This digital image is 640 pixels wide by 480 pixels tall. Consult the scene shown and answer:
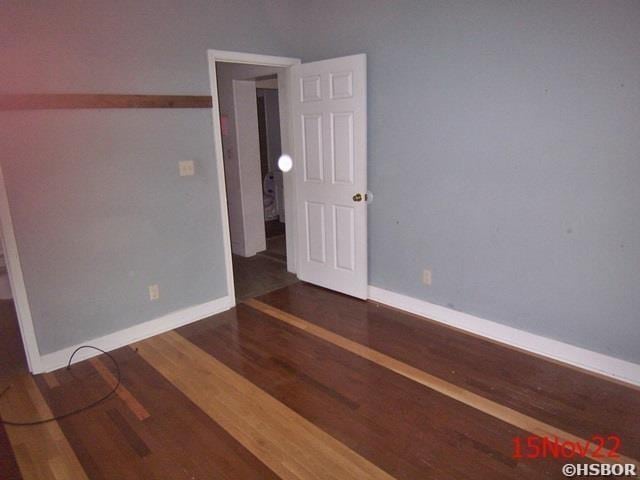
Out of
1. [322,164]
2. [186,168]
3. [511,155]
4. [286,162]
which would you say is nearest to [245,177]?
[286,162]

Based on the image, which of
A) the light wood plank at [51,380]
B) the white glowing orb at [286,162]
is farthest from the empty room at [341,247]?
the white glowing orb at [286,162]

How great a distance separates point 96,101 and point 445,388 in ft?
9.25

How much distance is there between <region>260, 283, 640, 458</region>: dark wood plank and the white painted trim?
178 centimetres

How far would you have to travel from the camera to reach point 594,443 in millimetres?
2080

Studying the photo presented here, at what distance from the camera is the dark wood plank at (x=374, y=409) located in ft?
6.49

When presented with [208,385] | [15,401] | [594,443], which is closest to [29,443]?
[15,401]

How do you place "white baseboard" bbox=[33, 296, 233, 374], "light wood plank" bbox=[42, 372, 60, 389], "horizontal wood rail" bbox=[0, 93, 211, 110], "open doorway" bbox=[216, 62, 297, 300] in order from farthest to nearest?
"open doorway" bbox=[216, 62, 297, 300]
"white baseboard" bbox=[33, 296, 233, 374]
"light wood plank" bbox=[42, 372, 60, 389]
"horizontal wood rail" bbox=[0, 93, 211, 110]

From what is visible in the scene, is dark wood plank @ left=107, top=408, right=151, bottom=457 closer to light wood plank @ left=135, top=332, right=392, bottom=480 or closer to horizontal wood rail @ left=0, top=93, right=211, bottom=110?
light wood plank @ left=135, top=332, right=392, bottom=480

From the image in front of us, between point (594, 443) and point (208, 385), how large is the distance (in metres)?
2.08

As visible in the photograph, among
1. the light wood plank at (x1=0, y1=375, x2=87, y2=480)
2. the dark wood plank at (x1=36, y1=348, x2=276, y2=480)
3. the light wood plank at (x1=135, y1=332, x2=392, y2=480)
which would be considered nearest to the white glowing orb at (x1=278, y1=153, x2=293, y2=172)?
the light wood plank at (x1=135, y1=332, x2=392, y2=480)

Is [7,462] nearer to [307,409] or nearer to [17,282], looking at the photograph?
[17,282]

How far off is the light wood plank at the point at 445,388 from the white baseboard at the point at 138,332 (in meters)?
0.51

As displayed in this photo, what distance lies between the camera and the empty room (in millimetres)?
2199

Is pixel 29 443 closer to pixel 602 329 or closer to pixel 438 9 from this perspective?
pixel 602 329
